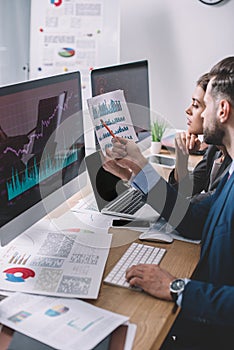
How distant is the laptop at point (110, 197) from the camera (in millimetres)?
1835

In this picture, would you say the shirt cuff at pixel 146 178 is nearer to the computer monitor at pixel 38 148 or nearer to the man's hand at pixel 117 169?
the man's hand at pixel 117 169

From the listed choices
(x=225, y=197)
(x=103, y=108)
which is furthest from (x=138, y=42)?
(x=225, y=197)

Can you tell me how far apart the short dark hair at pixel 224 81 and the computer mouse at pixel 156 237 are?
47 centimetres

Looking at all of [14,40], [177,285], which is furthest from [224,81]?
[14,40]

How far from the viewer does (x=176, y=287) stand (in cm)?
130

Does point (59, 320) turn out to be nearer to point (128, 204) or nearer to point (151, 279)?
point (151, 279)

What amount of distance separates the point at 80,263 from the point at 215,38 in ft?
7.02

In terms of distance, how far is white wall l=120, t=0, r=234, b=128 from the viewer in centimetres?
312

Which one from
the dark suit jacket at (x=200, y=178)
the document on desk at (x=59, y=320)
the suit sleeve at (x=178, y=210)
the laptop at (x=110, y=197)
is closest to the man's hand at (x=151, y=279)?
the document on desk at (x=59, y=320)

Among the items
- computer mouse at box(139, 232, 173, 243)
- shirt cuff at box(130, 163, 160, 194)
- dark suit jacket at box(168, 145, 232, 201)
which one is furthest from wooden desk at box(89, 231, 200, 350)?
dark suit jacket at box(168, 145, 232, 201)

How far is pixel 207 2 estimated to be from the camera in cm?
308

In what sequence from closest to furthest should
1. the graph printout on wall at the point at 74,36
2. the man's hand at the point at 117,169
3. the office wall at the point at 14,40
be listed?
the man's hand at the point at 117,169 < the graph printout on wall at the point at 74,36 < the office wall at the point at 14,40

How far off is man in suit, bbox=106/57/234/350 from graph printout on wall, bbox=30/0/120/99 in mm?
1867

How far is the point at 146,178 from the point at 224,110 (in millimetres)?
346
